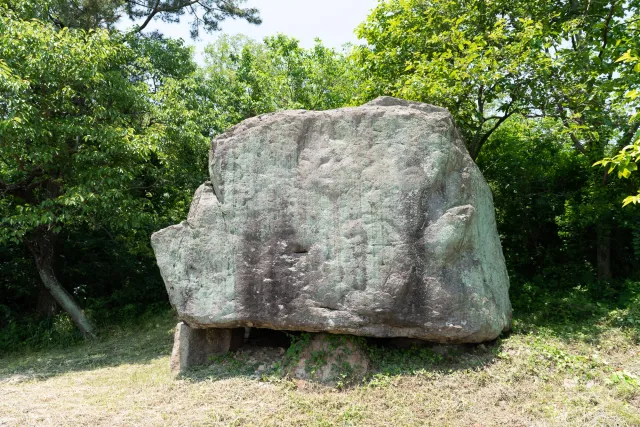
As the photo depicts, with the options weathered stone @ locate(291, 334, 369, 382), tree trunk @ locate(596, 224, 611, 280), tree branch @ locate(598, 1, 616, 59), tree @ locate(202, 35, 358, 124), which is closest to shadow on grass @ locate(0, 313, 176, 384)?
weathered stone @ locate(291, 334, 369, 382)

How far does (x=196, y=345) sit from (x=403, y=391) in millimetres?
2889

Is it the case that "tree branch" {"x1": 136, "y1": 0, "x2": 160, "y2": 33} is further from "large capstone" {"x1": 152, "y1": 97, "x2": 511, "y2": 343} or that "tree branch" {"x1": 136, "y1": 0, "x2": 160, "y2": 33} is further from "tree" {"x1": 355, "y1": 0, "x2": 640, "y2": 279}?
"large capstone" {"x1": 152, "y1": 97, "x2": 511, "y2": 343}

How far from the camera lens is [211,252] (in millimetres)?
6309

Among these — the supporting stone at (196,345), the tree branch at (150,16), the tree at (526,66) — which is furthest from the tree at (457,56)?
the tree branch at (150,16)

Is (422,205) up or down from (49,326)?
up

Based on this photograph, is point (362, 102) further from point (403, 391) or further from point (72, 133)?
point (403, 391)

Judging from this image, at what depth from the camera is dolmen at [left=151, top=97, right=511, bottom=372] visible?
18.9 feet

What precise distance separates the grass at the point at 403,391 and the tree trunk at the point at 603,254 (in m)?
2.58

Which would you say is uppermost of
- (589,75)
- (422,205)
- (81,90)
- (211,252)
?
(81,90)

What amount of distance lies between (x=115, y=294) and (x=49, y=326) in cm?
172

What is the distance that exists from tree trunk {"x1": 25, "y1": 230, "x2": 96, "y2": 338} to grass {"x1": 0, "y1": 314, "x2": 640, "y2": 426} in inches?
122

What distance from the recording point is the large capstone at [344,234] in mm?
5750

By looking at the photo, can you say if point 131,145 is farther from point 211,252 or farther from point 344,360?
point 344,360

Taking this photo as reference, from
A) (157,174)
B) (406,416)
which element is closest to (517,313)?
(406,416)
